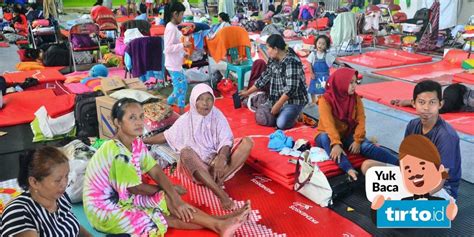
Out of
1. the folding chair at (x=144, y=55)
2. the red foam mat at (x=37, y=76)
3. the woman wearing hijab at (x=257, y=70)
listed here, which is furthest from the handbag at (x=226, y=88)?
the red foam mat at (x=37, y=76)

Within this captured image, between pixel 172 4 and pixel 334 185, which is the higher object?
pixel 172 4

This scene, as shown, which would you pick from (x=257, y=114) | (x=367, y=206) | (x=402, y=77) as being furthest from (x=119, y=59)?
(x=367, y=206)

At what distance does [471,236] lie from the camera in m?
2.60

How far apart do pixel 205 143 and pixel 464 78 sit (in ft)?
14.7

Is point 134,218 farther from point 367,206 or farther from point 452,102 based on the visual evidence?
point 452,102

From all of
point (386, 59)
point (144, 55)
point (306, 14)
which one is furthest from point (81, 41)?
point (306, 14)

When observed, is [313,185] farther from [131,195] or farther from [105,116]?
[105,116]

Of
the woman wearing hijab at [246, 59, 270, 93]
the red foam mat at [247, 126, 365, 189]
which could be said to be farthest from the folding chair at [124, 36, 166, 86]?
the red foam mat at [247, 126, 365, 189]

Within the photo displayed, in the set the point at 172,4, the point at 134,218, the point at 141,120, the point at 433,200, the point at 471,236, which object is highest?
the point at 172,4

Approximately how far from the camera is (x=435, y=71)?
701 centimetres

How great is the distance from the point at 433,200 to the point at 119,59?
6.43 metres

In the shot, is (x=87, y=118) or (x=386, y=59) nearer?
(x=87, y=118)

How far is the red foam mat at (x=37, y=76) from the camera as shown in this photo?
619 cm

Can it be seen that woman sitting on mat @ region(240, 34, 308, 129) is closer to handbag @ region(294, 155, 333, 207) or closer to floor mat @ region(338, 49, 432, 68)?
handbag @ region(294, 155, 333, 207)
